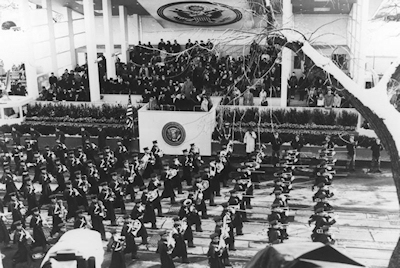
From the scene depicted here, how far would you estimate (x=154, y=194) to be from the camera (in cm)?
1150

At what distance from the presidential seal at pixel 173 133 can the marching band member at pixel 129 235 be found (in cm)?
644

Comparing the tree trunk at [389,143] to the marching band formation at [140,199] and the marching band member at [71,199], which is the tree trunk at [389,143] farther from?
the marching band member at [71,199]

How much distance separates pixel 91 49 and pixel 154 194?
33.7 ft

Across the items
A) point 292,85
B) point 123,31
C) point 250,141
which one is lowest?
point 250,141

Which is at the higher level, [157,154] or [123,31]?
[123,31]

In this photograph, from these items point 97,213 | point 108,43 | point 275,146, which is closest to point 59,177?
point 97,213

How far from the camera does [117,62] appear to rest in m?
24.5

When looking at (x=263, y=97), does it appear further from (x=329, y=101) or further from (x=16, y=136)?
(x=16, y=136)

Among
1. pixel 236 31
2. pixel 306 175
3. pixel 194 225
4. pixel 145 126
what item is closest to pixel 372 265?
Result: pixel 194 225

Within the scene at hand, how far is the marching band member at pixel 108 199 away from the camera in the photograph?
11.3 meters

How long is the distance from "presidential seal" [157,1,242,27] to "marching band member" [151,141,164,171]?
8361 mm

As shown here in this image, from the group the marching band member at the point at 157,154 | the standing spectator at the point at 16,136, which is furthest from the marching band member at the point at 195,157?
the standing spectator at the point at 16,136

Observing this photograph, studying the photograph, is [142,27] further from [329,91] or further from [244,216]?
[244,216]

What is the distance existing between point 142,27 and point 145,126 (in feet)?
46.7
